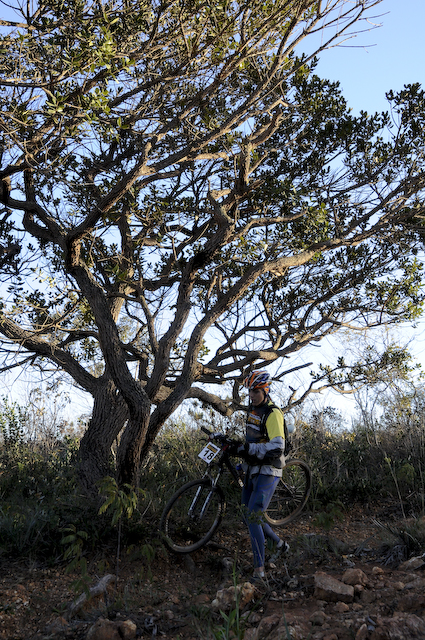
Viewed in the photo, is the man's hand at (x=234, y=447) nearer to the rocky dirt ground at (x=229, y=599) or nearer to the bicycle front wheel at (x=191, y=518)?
the bicycle front wheel at (x=191, y=518)

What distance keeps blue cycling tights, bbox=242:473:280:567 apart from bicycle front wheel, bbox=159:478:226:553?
46 centimetres

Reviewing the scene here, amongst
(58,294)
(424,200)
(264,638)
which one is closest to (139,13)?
(58,294)

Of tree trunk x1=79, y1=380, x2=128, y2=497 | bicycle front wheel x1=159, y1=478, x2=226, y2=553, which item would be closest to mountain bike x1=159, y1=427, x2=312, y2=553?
bicycle front wheel x1=159, y1=478, x2=226, y2=553

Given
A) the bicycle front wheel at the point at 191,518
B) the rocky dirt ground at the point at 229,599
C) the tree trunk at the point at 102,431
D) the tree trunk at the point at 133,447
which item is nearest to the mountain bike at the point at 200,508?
the bicycle front wheel at the point at 191,518

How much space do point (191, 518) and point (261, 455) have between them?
1269 millimetres

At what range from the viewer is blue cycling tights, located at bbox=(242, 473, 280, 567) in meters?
4.82

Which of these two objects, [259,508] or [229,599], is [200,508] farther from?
[229,599]

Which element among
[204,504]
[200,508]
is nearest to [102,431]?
[200,508]

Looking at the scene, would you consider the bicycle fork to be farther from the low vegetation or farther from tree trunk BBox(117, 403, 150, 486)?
tree trunk BBox(117, 403, 150, 486)

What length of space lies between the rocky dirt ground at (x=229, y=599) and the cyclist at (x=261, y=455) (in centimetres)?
37

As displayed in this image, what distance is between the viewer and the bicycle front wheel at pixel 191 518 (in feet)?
18.2

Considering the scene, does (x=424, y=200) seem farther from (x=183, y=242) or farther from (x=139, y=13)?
(x=139, y=13)

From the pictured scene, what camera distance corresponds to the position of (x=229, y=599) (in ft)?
12.9

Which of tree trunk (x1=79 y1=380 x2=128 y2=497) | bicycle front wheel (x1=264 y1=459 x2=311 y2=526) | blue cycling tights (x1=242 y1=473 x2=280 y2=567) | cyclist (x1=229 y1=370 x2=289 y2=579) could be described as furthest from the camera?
tree trunk (x1=79 y1=380 x2=128 y2=497)
